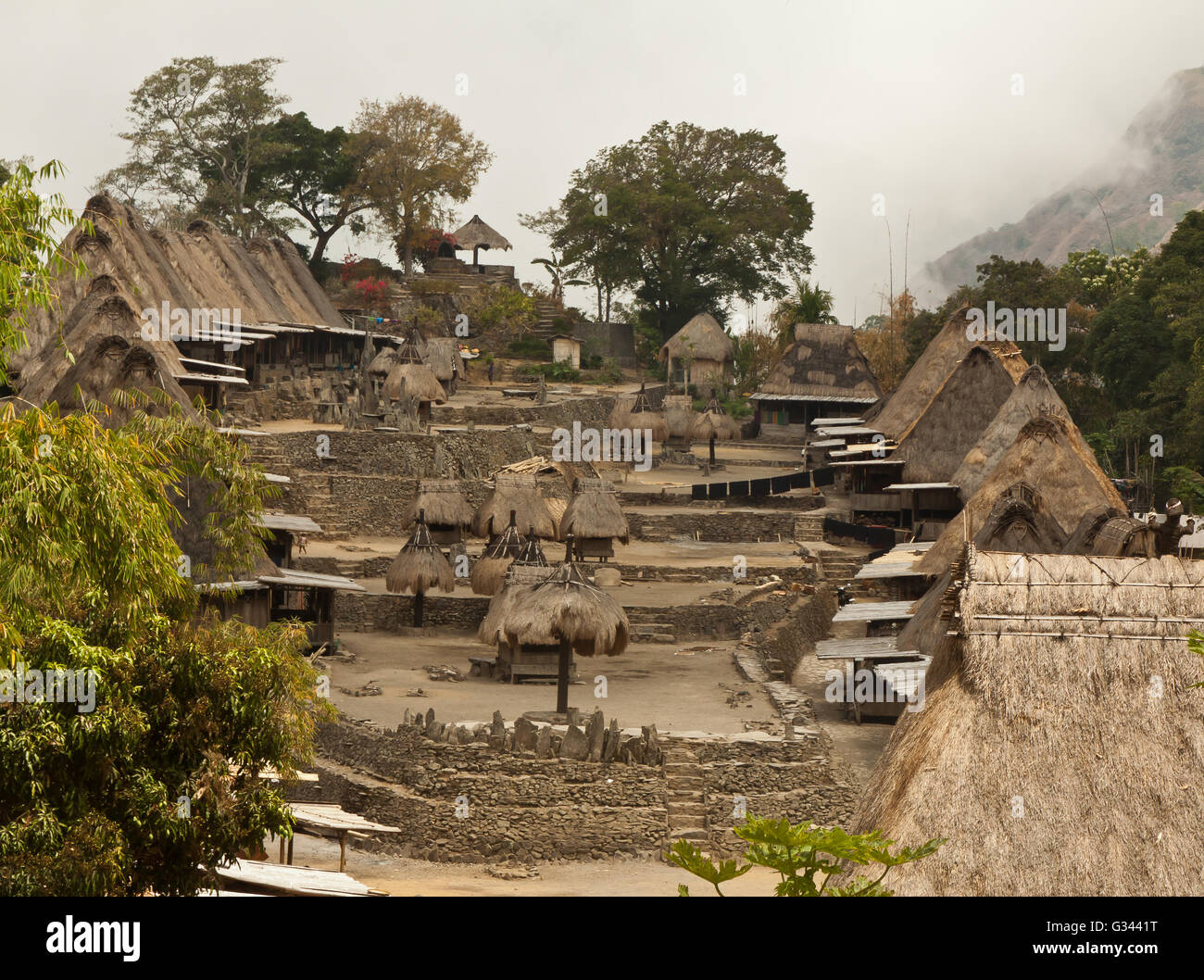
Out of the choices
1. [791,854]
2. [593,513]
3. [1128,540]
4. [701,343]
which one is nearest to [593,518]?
[593,513]

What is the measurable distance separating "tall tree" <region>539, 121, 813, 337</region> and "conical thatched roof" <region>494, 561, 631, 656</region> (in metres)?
36.8

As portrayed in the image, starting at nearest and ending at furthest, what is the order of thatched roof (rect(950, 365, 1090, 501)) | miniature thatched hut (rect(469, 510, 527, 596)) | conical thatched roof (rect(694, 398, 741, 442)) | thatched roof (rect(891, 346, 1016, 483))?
thatched roof (rect(950, 365, 1090, 501)) < miniature thatched hut (rect(469, 510, 527, 596)) < thatched roof (rect(891, 346, 1016, 483)) < conical thatched roof (rect(694, 398, 741, 442))

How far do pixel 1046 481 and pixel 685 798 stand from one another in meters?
7.82

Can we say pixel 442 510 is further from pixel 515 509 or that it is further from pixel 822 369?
pixel 822 369

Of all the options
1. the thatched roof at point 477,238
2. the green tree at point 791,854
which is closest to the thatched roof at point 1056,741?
the green tree at point 791,854

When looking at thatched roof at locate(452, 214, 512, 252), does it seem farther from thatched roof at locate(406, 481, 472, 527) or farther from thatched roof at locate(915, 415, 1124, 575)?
thatched roof at locate(915, 415, 1124, 575)

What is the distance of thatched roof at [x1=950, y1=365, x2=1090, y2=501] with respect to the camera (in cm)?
2856

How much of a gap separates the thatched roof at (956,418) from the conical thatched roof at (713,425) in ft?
45.7

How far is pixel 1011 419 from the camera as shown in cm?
2894

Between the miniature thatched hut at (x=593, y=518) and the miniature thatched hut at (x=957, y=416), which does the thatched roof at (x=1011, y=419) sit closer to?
the miniature thatched hut at (x=957, y=416)

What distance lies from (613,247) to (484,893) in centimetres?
4385

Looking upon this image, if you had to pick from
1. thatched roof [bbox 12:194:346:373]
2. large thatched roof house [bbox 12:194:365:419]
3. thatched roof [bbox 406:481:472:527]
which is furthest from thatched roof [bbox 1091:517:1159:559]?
thatched roof [bbox 12:194:346:373]

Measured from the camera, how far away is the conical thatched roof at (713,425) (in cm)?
4766

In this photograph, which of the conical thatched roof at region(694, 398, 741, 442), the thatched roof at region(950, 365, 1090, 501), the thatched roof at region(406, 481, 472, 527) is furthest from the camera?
the conical thatched roof at region(694, 398, 741, 442)
